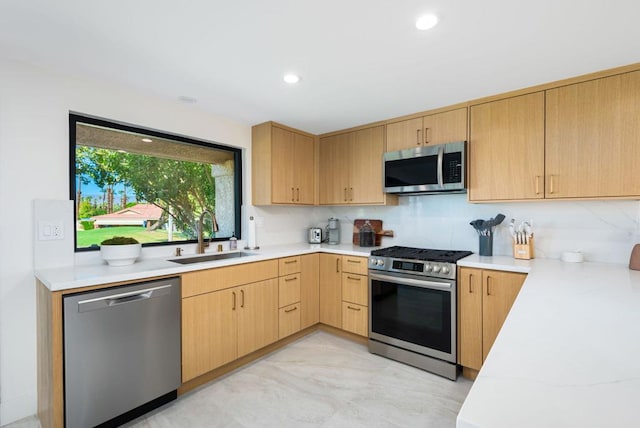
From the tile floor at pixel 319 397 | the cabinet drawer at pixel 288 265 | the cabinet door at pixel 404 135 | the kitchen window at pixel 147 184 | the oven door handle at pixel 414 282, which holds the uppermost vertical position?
the cabinet door at pixel 404 135

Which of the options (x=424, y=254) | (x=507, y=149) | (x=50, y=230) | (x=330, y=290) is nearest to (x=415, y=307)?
(x=424, y=254)

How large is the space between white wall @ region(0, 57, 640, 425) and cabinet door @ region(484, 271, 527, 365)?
59cm

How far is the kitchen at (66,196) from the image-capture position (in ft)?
6.19

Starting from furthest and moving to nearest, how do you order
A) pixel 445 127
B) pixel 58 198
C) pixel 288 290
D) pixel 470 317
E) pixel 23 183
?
1. pixel 288 290
2. pixel 445 127
3. pixel 470 317
4. pixel 58 198
5. pixel 23 183

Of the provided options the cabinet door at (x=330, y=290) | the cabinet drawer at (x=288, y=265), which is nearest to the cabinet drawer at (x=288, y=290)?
the cabinet drawer at (x=288, y=265)

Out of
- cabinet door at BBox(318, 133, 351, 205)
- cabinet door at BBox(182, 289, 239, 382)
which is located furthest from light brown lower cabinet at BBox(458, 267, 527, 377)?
cabinet door at BBox(182, 289, 239, 382)

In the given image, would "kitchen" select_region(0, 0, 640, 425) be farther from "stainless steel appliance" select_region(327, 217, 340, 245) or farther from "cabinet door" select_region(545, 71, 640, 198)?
"stainless steel appliance" select_region(327, 217, 340, 245)

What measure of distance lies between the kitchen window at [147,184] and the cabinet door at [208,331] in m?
0.77

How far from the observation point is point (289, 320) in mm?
2973

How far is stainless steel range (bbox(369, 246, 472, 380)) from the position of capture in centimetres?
242

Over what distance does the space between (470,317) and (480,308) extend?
0.36 ft

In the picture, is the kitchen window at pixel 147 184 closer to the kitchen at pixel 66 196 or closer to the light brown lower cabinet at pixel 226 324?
the kitchen at pixel 66 196

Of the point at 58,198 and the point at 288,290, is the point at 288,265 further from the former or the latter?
the point at 58,198

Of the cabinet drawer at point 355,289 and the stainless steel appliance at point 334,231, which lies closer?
the cabinet drawer at point 355,289
